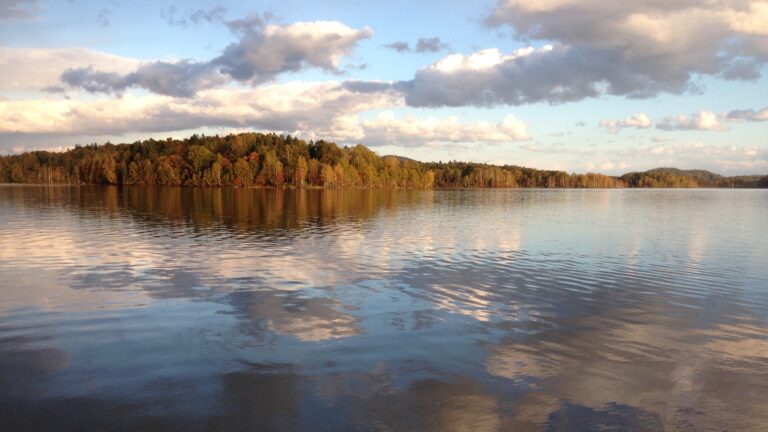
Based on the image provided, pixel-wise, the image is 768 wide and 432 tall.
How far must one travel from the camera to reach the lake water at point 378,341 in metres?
9.86

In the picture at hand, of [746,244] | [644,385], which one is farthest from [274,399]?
[746,244]

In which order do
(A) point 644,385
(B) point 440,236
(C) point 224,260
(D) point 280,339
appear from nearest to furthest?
(A) point 644,385, (D) point 280,339, (C) point 224,260, (B) point 440,236

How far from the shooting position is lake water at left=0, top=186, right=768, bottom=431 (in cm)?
986

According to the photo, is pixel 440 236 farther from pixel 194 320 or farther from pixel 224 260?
pixel 194 320

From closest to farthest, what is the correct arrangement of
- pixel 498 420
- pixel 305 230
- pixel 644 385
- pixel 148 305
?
pixel 498 420
pixel 644 385
pixel 148 305
pixel 305 230

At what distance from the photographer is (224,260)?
27188 millimetres

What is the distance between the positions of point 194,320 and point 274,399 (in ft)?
22.2

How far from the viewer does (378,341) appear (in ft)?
45.8

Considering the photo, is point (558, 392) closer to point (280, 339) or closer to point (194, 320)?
point (280, 339)

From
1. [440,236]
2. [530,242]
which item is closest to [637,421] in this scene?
[530,242]

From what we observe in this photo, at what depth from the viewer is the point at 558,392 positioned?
10.8m

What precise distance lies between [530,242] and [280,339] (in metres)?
26.9

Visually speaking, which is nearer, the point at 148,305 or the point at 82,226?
the point at 148,305

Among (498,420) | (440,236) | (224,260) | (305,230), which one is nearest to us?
(498,420)
